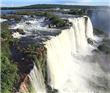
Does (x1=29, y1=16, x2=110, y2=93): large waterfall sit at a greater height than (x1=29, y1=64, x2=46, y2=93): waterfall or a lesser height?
lesser

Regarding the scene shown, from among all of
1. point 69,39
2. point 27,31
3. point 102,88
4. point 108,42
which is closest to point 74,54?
point 69,39

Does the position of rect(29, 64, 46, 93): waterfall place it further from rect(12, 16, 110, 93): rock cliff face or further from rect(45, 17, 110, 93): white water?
rect(45, 17, 110, 93): white water

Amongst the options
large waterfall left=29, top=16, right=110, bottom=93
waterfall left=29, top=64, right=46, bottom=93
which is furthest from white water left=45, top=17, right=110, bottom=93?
waterfall left=29, top=64, right=46, bottom=93

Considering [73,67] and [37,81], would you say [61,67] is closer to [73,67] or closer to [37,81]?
[73,67]

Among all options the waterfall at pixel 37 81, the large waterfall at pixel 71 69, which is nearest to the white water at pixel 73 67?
the large waterfall at pixel 71 69

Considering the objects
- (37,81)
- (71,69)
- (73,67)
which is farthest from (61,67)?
(37,81)

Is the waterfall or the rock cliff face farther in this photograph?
the rock cliff face

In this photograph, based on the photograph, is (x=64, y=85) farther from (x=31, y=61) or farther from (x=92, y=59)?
(x=92, y=59)
